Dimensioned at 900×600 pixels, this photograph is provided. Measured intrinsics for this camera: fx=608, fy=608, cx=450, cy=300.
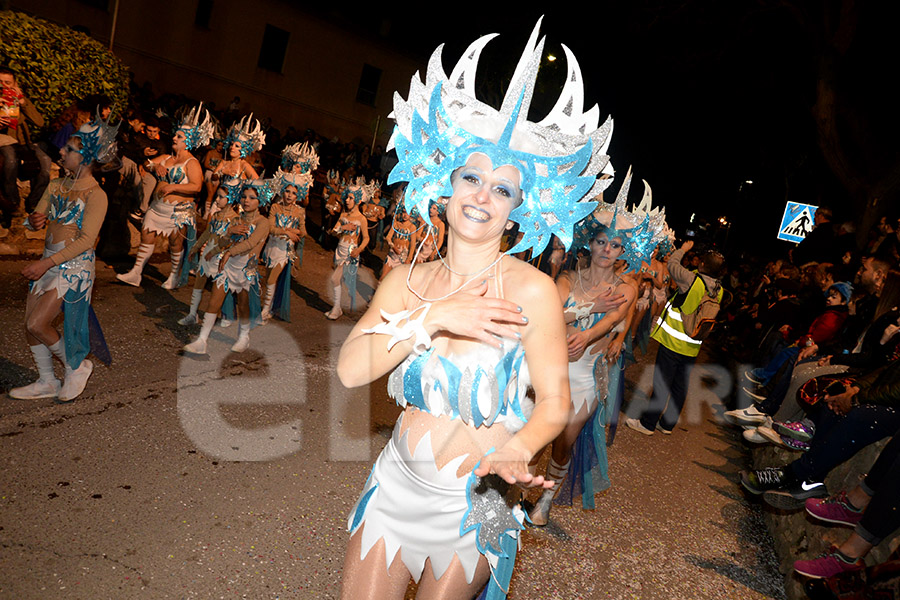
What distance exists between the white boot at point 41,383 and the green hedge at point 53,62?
6.37 m

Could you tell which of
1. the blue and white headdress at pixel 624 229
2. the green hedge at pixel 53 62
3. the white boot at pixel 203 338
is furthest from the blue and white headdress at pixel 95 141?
the green hedge at pixel 53 62

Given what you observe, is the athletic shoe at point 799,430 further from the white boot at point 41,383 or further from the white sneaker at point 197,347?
the white boot at point 41,383

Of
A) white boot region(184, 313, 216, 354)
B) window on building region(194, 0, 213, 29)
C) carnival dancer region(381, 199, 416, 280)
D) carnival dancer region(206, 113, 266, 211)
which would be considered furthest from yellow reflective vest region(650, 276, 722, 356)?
window on building region(194, 0, 213, 29)

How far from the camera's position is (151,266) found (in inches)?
387

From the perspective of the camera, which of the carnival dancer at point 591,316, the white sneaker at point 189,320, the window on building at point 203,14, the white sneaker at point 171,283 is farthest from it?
the window on building at point 203,14

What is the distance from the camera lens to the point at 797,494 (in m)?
4.94

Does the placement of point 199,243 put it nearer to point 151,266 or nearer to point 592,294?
point 151,266

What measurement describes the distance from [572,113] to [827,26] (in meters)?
16.2

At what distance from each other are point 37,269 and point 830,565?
5.81 m

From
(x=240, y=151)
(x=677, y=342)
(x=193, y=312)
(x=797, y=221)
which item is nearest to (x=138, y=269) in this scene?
(x=193, y=312)

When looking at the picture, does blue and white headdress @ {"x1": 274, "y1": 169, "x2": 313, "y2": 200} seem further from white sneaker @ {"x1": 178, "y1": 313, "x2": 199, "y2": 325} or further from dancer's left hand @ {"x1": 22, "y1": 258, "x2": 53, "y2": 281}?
dancer's left hand @ {"x1": 22, "y1": 258, "x2": 53, "y2": 281}

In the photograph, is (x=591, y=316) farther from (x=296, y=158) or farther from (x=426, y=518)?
(x=296, y=158)

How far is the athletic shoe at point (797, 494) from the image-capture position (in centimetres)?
490

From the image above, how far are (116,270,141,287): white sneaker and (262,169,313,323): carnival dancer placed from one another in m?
1.76
